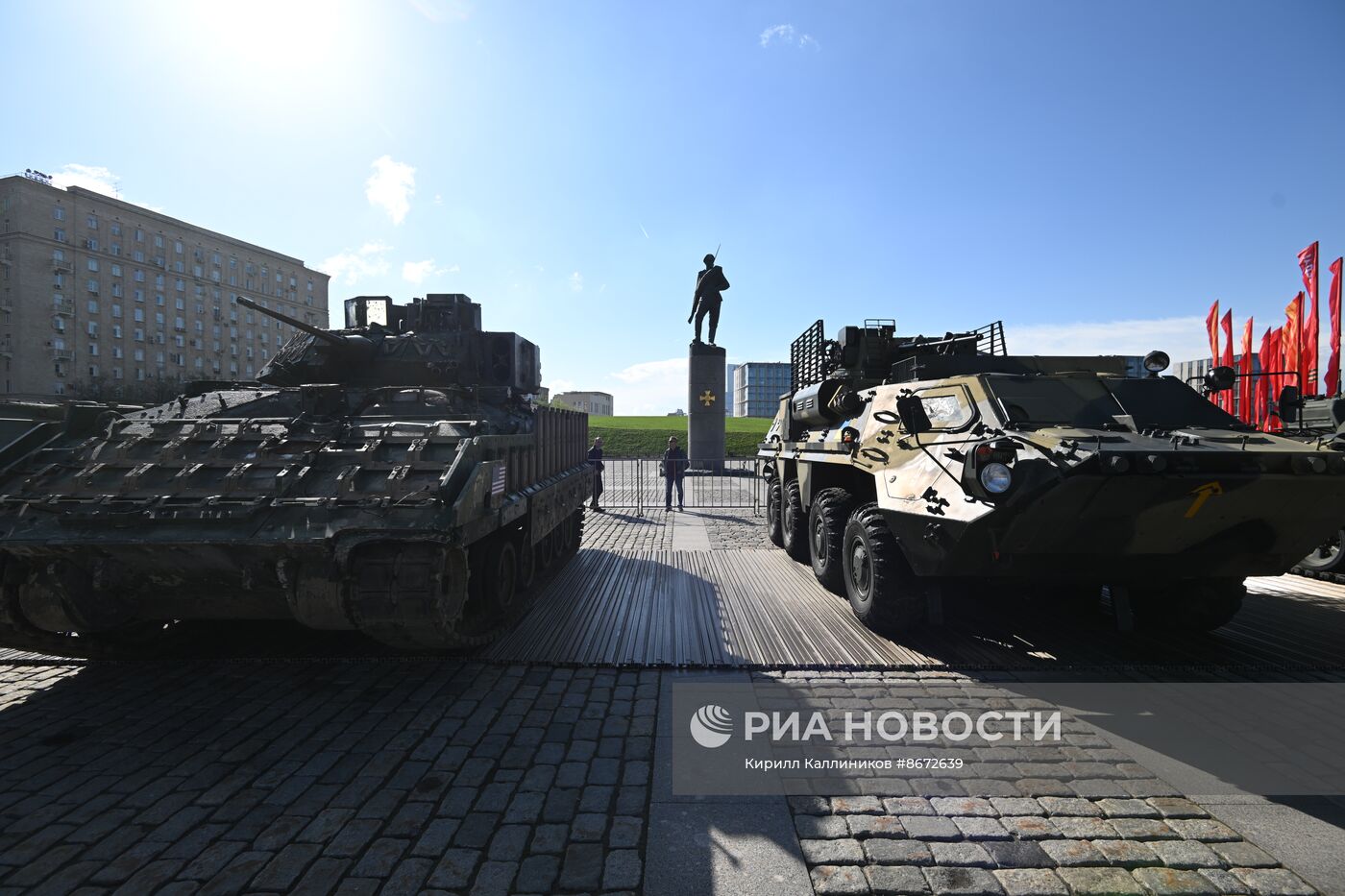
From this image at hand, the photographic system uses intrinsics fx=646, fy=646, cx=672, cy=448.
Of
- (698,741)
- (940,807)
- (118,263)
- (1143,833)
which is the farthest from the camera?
(118,263)

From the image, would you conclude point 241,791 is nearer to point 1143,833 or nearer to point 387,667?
point 387,667

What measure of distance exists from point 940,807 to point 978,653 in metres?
2.34

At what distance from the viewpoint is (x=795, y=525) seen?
336 inches

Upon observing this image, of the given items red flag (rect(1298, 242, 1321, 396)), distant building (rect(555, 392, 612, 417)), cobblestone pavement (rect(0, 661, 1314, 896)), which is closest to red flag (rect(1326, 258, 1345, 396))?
red flag (rect(1298, 242, 1321, 396))

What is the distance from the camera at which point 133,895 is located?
7.83 ft

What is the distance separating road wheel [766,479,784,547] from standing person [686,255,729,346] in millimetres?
10954

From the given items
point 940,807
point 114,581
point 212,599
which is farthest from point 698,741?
point 114,581

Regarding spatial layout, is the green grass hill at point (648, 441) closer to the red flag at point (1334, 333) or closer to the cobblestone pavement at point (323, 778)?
the red flag at point (1334, 333)

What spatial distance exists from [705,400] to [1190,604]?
16311 millimetres

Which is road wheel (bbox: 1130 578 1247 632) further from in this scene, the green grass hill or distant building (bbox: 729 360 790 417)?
distant building (bbox: 729 360 790 417)

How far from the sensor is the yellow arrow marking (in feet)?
13.0

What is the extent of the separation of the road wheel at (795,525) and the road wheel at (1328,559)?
5.57m

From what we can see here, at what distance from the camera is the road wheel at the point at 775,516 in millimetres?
9808

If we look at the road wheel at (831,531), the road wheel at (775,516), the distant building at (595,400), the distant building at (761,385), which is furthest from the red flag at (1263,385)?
the distant building at (761,385)
